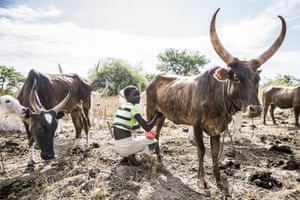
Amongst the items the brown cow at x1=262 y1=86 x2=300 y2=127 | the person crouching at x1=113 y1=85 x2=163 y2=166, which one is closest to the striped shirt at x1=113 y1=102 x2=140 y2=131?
the person crouching at x1=113 y1=85 x2=163 y2=166

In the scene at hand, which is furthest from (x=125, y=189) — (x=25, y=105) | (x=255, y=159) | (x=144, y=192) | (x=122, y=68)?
(x=122, y=68)

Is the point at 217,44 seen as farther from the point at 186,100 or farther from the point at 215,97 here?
the point at 186,100

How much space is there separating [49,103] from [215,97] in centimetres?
347

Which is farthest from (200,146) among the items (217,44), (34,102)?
(34,102)

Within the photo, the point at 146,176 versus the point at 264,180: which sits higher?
the point at 146,176

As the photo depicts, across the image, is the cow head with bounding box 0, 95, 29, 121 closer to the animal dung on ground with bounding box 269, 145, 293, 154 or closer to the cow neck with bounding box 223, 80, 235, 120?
the cow neck with bounding box 223, 80, 235, 120

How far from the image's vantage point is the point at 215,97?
3170mm

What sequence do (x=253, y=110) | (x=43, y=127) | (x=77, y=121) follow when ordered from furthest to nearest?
1. (x=77, y=121)
2. (x=43, y=127)
3. (x=253, y=110)

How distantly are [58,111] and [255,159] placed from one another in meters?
4.44

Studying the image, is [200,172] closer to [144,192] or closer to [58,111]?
[144,192]

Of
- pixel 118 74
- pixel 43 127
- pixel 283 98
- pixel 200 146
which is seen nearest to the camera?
pixel 200 146

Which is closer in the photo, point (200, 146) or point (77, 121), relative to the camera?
point (200, 146)

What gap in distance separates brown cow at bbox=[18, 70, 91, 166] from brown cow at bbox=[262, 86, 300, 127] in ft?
27.6

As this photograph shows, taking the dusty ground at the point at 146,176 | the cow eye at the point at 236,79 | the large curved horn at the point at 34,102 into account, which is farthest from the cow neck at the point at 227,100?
the large curved horn at the point at 34,102
